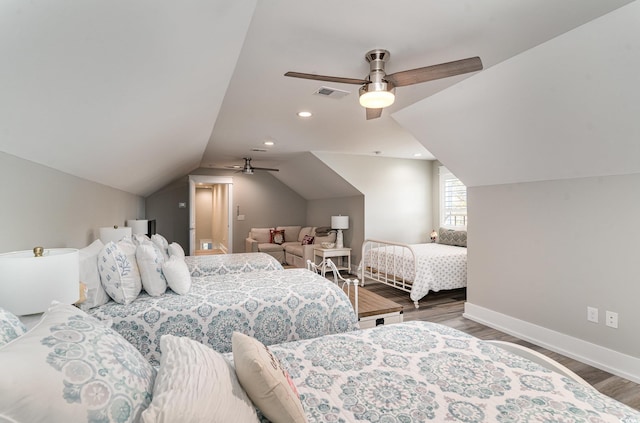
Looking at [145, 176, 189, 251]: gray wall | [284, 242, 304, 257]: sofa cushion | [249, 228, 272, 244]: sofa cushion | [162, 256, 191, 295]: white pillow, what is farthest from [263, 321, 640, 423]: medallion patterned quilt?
[145, 176, 189, 251]: gray wall

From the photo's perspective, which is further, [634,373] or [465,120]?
[465,120]

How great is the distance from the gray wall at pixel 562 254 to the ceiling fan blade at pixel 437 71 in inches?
70.3

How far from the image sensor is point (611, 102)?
212 centimetres

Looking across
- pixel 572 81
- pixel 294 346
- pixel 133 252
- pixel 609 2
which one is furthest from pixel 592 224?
pixel 133 252

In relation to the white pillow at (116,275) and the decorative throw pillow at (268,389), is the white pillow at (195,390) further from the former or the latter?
the white pillow at (116,275)

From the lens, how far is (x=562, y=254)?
2947mm

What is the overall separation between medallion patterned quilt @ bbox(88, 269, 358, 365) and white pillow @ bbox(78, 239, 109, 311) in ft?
0.18

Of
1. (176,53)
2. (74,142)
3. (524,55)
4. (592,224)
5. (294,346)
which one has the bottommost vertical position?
(294,346)

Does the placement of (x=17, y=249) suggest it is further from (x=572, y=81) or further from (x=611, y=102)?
(x=611, y=102)

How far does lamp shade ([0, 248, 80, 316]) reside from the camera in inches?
49.9

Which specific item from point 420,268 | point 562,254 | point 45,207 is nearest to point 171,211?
point 45,207

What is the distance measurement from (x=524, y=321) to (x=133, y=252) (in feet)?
→ 12.3

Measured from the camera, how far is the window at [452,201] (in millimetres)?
6125

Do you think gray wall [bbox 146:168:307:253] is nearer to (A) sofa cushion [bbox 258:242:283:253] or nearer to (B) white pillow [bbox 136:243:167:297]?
(A) sofa cushion [bbox 258:242:283:253]
